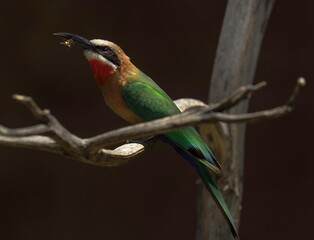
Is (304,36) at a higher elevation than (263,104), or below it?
higher

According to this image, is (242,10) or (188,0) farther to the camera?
(188,0)

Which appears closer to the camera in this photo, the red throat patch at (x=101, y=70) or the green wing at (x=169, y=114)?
the green wing at (x=169, y=114)

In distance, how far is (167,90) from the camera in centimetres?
442

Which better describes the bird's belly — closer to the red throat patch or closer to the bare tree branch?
the red throat patch

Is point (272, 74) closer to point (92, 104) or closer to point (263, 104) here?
point (263, 104)

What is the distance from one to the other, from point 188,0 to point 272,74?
1.72ft

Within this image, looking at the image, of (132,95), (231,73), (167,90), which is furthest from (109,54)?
(167,90)

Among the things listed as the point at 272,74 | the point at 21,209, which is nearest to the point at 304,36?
the point at 272,74

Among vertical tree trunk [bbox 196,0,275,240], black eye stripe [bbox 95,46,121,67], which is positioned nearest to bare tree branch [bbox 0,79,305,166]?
black eye stripe [bbox 95,46,121,67]

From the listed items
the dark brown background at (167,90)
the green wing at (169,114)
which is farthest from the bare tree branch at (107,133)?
the dark brown background at (167,90)

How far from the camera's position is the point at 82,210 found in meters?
4.54

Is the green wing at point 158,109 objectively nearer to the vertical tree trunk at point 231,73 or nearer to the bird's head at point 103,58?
the bird's head at point 103,58

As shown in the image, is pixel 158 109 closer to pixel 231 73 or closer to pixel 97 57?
pixel 97 57

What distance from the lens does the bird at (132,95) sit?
285 cm
